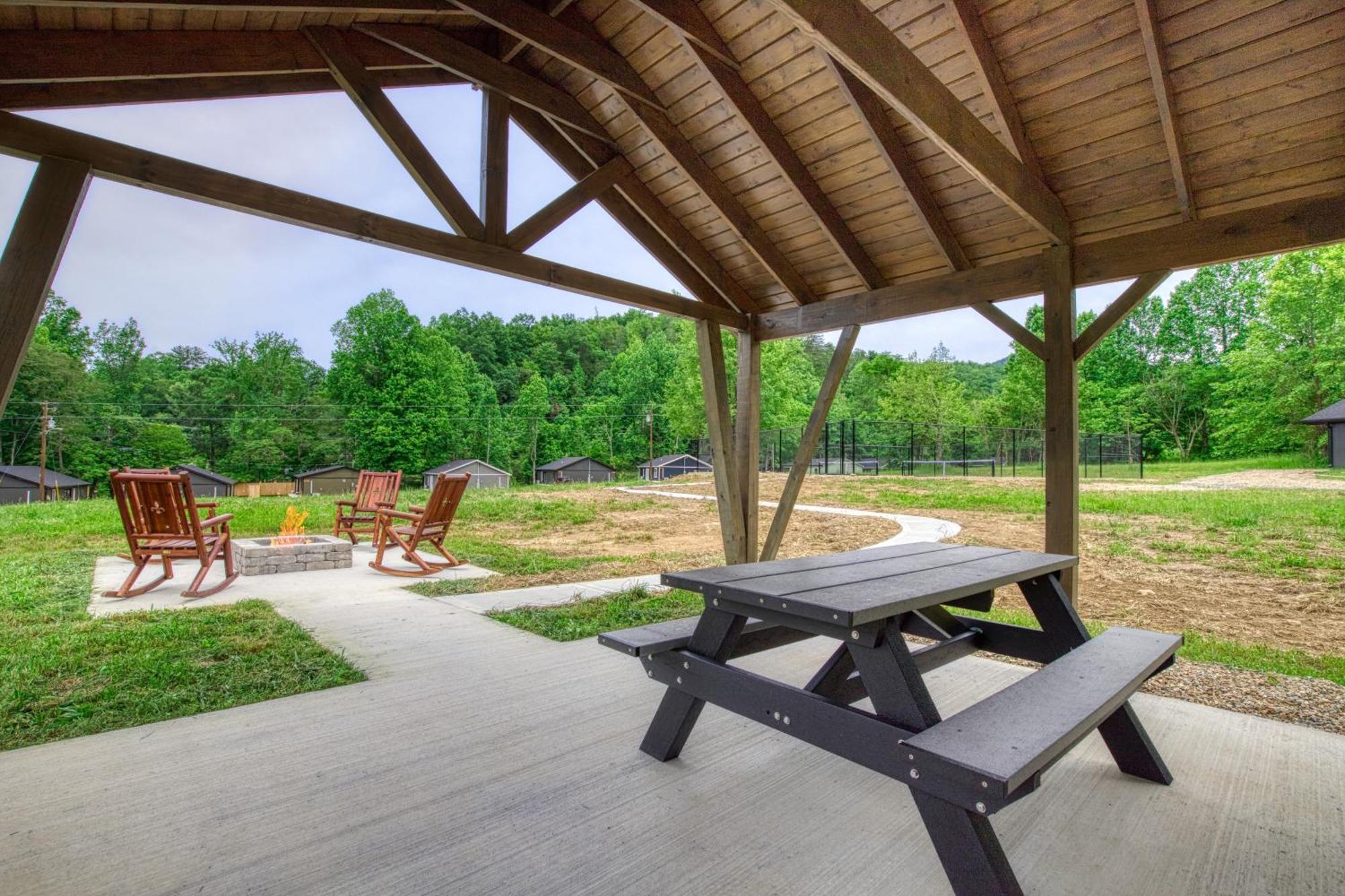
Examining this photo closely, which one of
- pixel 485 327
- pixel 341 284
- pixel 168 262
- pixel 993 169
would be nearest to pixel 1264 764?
pixel 993 169

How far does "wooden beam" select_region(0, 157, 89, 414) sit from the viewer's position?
85.7 inches

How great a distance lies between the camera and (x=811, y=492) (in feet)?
44.9

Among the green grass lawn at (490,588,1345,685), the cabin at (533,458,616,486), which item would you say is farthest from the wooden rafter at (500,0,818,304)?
the cabin at (533,458,616,486)

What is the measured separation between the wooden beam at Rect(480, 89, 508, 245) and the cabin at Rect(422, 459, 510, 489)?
78.6 feet

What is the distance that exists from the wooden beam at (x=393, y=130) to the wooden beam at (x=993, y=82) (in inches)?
98.4

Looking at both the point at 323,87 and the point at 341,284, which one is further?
the point at 341,284

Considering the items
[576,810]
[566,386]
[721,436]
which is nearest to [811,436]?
[721,436]

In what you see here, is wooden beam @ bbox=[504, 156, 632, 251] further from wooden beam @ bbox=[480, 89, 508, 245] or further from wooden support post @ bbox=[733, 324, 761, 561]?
wooden support post @ bbox=[733, 324, 761, 561]

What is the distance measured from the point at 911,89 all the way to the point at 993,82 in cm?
101

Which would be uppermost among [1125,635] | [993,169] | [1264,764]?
[993,169]

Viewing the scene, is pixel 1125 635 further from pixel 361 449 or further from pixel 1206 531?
pixel 361 449

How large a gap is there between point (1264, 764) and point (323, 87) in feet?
15.8

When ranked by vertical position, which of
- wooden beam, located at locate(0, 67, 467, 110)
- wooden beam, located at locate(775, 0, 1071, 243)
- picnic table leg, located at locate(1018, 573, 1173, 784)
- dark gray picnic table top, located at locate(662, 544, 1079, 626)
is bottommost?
picnic table leg, located at locate(1018, 573, 1173, 784)

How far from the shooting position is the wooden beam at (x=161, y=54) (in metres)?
2.42
